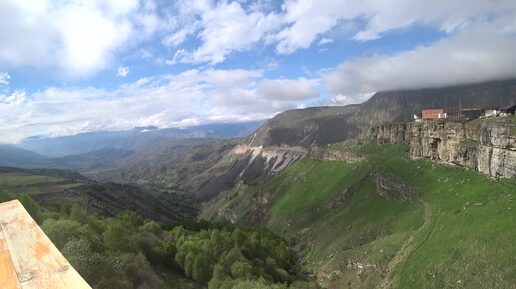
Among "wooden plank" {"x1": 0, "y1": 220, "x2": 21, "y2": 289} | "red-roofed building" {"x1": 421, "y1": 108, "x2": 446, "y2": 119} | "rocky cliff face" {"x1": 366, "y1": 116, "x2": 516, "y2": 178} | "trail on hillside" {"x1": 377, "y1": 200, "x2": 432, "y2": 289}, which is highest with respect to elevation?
"wooden plank" {"x1": 0, "y1": 220, "x2": 21, "y2": 289}

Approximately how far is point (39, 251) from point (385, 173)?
443 feet

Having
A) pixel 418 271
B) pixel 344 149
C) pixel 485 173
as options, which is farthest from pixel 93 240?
pixel 344 149

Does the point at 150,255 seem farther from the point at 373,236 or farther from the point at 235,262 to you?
the point at 373,236

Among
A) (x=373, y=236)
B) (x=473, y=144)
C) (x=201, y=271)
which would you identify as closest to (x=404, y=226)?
(x=373, y=236)

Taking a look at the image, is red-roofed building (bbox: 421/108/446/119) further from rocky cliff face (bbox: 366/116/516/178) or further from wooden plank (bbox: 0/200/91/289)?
wooden plank (bbox: 0/200/91/289)

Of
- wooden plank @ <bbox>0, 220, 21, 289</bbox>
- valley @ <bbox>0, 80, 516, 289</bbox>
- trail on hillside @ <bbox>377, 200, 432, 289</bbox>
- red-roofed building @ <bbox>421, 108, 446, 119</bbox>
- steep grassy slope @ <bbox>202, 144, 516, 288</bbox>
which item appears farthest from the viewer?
red-roofed building @ <bbox>421, 108, 446, 119</bbox>

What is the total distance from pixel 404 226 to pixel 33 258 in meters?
102

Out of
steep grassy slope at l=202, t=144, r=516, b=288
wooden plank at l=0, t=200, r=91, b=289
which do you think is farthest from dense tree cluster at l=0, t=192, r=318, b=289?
wooden plank at l=0, t=200, r=91, b=289

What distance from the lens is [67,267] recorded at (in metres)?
6.03

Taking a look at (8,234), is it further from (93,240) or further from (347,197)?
(347,197)

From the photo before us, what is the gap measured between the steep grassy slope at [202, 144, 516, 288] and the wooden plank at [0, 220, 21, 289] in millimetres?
58465

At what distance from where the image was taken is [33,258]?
21.3 feet

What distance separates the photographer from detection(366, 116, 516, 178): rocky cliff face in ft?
281

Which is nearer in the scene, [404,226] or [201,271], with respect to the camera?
[201,271]
